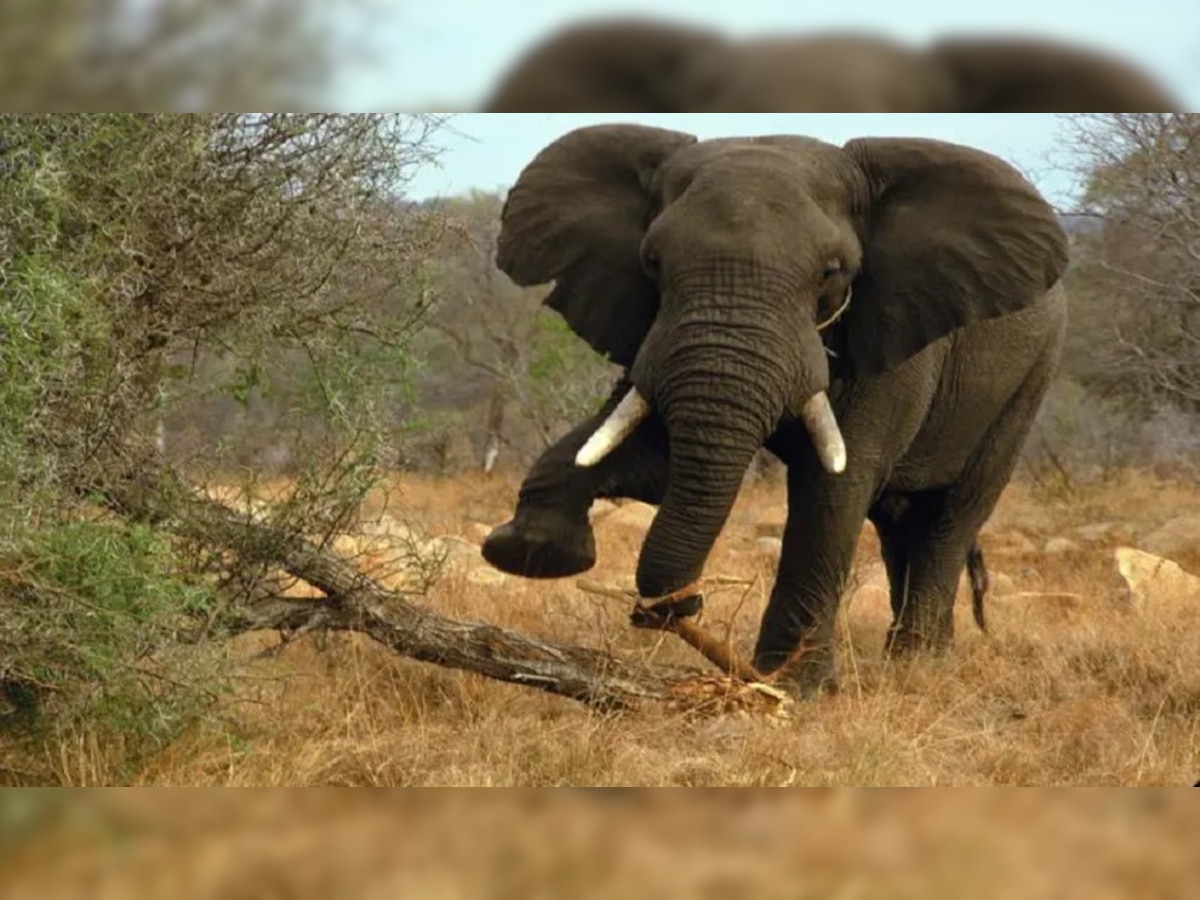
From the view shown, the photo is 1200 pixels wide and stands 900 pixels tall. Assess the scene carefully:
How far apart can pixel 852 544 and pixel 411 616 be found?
144cm

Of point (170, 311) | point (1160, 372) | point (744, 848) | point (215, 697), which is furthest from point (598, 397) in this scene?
point (744, 848)

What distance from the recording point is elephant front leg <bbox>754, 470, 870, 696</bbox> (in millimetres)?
4645

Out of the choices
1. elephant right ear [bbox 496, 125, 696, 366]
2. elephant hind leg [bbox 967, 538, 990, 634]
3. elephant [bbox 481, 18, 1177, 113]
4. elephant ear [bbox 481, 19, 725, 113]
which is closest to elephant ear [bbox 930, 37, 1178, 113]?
elephant [bbox 481, 18, 1177, 113]

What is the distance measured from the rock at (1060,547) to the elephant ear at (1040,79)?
27.6 feet

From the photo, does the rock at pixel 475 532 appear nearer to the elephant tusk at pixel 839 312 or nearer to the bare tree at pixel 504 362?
the bare tree at pixel 504 362

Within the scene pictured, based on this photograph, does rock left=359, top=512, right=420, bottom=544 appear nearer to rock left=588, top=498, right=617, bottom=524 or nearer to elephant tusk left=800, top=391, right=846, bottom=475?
elephant tusk left=800, top=391, right=846, bottom=475

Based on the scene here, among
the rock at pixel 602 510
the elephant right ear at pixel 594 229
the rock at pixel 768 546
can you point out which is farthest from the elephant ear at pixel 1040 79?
the rock at pixel 602 510

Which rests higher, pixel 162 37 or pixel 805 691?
pixel 162 37

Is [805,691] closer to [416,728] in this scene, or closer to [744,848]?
[416,728]

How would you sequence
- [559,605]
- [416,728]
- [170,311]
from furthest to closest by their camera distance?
[559,605]
[170,311]
[416,728]

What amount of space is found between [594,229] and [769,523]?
5605 mm

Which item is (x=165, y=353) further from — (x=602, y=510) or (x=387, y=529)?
(x=602, y=510)

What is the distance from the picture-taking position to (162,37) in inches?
49.3

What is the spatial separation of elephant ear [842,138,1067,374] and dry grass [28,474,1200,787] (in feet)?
3.14
